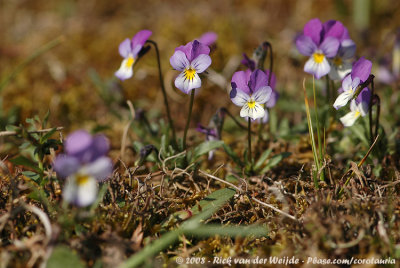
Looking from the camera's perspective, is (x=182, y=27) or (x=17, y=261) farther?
(x=182, y=27)

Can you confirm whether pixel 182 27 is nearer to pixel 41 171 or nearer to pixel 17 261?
pixel 41 171

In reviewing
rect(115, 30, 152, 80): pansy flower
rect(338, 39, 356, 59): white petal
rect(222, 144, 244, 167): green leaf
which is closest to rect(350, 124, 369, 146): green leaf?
rect(338, 39, 356, 59): white petal

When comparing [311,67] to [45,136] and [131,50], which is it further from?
[45,136]

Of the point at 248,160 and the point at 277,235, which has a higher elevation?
the point at 248,160

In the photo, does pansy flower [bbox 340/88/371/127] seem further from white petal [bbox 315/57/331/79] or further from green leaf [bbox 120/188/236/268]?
green leaf [bbox 120/188/236/268]

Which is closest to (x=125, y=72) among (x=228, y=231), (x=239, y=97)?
(x=239, y=97)

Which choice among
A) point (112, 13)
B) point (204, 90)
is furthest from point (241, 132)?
point (112, 13)
